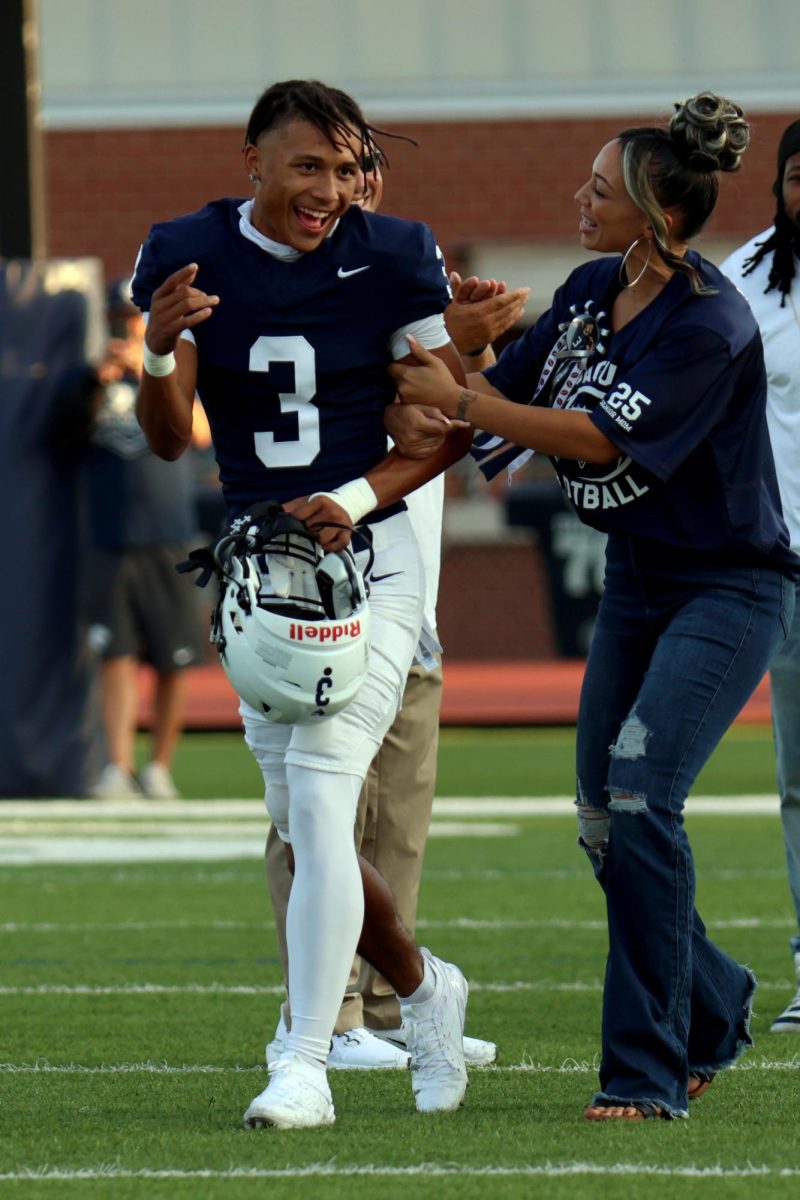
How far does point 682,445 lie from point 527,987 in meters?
2.24

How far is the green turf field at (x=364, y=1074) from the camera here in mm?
3645

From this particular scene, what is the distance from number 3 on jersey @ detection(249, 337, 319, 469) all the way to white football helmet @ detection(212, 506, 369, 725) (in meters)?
0.18

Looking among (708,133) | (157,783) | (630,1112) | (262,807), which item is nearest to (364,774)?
(630,1112)

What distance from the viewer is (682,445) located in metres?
4.04

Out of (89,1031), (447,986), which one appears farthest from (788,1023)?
(89,1031)

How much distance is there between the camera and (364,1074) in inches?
189

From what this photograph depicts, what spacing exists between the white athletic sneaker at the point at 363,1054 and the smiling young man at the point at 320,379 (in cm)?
60

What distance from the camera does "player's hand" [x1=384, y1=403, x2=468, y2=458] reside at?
4.21 meters

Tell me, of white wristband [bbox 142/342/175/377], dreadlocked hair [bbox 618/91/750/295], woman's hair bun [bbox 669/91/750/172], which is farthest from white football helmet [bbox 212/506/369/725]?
woman's hair bun [bbox 669/91/750/172]

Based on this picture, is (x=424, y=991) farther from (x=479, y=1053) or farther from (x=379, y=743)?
(x=479, y=1053)

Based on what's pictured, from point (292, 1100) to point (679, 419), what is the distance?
54.2 inches

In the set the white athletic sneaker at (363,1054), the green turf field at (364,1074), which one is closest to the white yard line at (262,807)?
the green turf field at (364,1074)

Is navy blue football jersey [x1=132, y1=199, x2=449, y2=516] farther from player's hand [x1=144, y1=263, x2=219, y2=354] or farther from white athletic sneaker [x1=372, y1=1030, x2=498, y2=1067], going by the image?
white athletic sneaker [x1=372, y1=1030, x2=498, y2=1067]

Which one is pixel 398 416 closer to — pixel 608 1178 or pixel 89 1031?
pixel 608 1178
